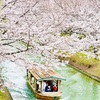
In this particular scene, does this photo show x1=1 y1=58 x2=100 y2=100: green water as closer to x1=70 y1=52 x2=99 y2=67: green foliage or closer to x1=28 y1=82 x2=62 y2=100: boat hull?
x1=28 y1=82 x2=62 y2=100: boat hull

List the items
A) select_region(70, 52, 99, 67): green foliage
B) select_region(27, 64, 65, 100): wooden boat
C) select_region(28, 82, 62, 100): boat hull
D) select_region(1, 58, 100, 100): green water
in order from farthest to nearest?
select_region(70, 52, 99, 67): green foliage → select_region(1, 58, 100, 100): green water → select_region(27, 64, 65, 100): wooden boat → select_region(28, 82, 62, 100): boat hull

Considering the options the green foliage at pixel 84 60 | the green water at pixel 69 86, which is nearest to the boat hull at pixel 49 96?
the green water at pixel 69 86

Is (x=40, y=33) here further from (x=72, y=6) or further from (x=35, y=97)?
(x=72, y=6)

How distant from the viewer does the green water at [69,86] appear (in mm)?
20337

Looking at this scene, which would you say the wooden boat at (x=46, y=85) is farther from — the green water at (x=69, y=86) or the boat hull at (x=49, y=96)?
the green water at (x=69, y=86)

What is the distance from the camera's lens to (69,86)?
2330 centimetres

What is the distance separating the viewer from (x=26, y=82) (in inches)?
944

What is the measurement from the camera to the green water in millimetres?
20337

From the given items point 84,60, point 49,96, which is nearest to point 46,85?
point 49,96

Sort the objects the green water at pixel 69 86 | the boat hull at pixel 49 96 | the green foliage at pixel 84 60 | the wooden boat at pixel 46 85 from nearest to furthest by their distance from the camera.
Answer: the boat hull at pixel 49 96, the wooden boat at pixel 46 85, the green water at pixel 69 86, the green foliage at pixel 84 60

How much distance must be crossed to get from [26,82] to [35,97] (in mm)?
4369

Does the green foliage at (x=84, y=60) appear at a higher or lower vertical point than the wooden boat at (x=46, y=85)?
higher

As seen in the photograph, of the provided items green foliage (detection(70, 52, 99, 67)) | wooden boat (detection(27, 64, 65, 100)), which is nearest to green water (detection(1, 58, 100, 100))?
wooden boat (detection(27, 64, 65, 100))

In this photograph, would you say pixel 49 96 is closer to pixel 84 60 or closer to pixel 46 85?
pixel 46 85
